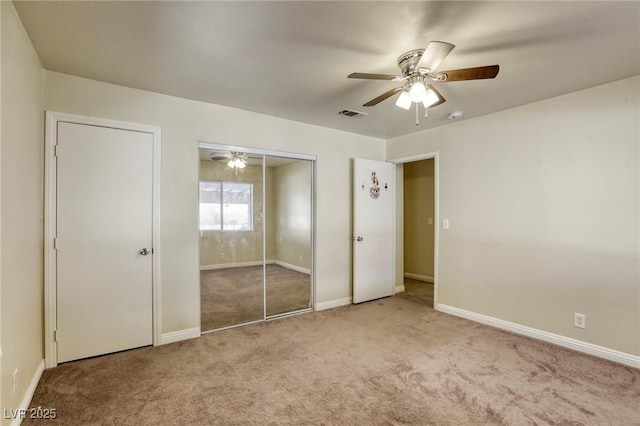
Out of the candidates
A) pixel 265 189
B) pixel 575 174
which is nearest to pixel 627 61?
pixel 575 174

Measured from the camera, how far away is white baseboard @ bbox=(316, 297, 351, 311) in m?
4.20

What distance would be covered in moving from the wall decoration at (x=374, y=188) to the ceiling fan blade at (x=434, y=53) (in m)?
2.61

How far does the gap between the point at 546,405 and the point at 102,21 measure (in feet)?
13.0

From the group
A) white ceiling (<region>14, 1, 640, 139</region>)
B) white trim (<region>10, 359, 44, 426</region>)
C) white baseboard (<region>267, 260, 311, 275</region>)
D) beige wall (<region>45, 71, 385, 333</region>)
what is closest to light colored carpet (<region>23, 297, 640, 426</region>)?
white trim (<region>10, 359, 44, 426</region>)

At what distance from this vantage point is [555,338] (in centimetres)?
311

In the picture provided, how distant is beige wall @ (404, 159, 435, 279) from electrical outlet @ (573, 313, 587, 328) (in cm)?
303

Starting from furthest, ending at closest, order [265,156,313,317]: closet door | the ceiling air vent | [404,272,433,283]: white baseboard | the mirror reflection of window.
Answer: [404,272,433,283]: white baseboard → [265,156,313,317]: closet door → the ceiling air vent → the mirror reflection of window

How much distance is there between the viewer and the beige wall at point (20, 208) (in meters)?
1.72

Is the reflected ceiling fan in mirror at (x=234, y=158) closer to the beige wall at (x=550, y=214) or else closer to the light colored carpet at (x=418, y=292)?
the beige wall at (x=550, y=214)

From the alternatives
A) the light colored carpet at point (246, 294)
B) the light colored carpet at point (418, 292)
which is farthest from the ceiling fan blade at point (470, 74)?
the light colored carpet at point (418, 292)

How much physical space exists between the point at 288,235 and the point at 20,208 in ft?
8.99

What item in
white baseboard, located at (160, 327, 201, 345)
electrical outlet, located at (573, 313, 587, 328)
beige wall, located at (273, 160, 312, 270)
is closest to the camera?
electrical outlet, located at (573, 313, 587, 328)

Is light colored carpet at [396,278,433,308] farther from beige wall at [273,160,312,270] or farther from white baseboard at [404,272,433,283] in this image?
beige wall at [273,160,312,270]

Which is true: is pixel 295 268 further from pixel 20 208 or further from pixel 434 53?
pixel 434 53
